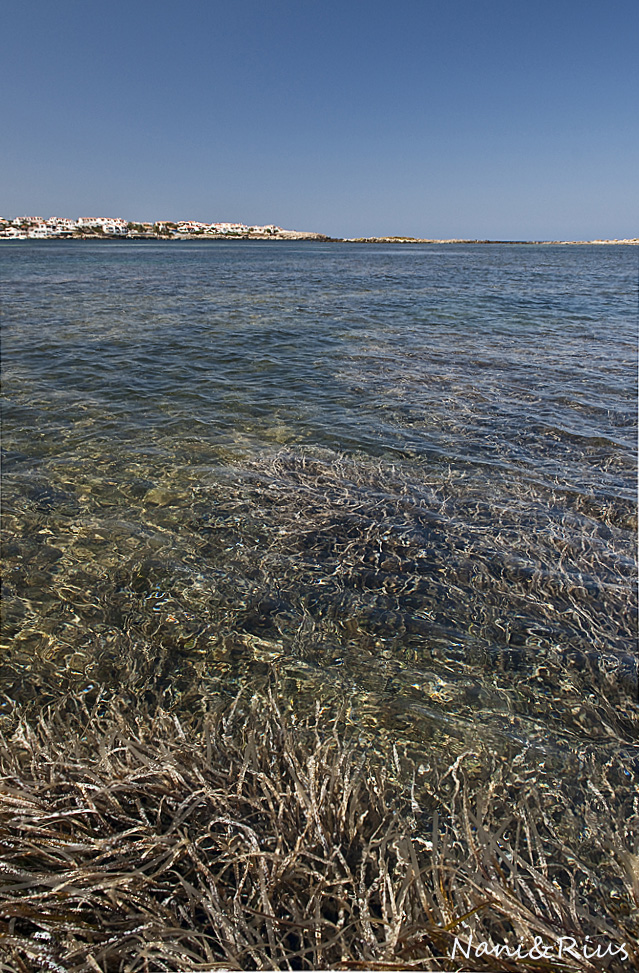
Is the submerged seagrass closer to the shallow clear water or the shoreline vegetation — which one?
the shallow clear water

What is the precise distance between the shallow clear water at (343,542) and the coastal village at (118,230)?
474ft

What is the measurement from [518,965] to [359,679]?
5.50 feet

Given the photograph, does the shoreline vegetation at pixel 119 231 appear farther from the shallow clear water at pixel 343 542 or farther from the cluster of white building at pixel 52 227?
the shallow clear water at pixel 343 542

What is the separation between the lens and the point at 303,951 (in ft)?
5.66

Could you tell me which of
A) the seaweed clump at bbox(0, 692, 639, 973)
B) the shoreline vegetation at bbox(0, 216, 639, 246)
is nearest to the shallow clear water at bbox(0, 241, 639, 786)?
the seaweed clump at bbox(0, 692, 639, 973)

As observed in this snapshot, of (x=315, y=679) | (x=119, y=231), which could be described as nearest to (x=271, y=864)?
(x=315, y=679)

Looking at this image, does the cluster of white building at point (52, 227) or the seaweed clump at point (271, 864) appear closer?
the seaweed clump at point (271, 864)

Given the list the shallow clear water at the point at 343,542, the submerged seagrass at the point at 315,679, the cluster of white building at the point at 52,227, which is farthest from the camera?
the cluster of white building at the point at 52,227

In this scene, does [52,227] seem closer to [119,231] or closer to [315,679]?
[119,231]

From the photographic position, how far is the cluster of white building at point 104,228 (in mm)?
127875

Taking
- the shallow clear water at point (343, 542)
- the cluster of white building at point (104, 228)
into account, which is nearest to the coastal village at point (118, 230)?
the cluster of white building at point (104, 228)

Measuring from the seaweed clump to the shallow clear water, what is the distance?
55 centimetres

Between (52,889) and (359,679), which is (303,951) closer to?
(52,889)

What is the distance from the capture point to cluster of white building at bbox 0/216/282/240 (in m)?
128
